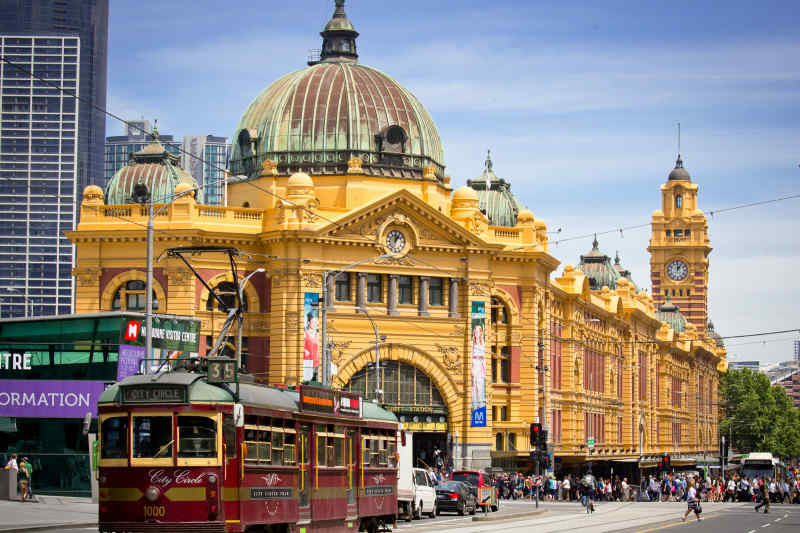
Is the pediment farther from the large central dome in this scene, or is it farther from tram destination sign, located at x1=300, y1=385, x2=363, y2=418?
tram destination sign, located at x1=300, y1=385, x2=363, y2=418

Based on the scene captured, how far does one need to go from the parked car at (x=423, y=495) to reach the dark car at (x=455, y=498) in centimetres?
206

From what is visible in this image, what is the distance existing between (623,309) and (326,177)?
1838 inches

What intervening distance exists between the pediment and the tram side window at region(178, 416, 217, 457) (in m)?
51.9

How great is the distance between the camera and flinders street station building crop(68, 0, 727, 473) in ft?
264

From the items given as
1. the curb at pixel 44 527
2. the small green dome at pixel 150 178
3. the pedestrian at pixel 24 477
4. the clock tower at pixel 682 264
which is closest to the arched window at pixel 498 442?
the small green dome at pixel 150 178

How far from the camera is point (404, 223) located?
3270 inches

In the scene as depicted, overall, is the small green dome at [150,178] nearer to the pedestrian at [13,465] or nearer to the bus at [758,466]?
the pedestrian at [13,465]

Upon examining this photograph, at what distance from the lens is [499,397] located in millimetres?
90500

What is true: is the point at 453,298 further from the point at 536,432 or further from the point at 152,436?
the point at 152,436

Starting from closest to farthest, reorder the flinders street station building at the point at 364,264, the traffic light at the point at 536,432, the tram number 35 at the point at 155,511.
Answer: the tram number 35 at the point at 155,511 < the traffic light at the point at 536,432 < the flinders street station building at the point at 364,264

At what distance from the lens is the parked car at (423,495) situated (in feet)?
173

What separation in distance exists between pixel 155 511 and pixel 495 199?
77.6m

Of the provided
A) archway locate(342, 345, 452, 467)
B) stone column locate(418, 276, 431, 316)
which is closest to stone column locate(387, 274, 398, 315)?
stone column locate(418, 276, 431, 316)

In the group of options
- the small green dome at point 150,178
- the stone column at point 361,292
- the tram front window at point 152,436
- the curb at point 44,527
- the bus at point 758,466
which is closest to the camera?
the tram front window at point 152,436
